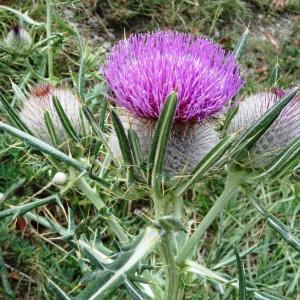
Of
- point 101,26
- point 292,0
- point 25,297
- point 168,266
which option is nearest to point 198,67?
point 168,266

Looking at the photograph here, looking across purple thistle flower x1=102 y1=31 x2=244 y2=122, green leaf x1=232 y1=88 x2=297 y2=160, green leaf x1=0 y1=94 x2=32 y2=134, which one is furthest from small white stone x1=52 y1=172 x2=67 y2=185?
green leaf x1=232 y1=88 x2=297 y2=160

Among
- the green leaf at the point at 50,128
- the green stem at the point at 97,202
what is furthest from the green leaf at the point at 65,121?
the green stem at the point at 97,202

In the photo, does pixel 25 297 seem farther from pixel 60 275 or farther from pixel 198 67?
pixel 198 67

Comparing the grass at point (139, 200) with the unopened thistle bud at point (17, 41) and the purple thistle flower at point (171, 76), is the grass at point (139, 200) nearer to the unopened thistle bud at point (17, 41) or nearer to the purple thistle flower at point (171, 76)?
the unopened thistle bud at point (17, 41)

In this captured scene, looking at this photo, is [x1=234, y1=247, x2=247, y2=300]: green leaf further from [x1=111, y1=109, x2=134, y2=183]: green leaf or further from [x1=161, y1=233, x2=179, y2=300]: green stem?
[x1=111, y1=109, x2=134, y2=183]: green leaf

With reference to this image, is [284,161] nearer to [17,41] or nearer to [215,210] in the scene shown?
[215,210]
